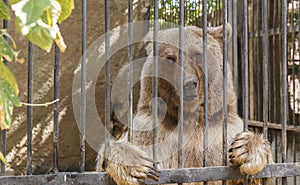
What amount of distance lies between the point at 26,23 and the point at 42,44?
9 cm

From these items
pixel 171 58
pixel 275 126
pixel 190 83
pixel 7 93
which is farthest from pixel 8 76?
pixel 275 126

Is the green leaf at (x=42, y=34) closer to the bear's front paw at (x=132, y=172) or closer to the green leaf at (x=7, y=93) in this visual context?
the green leaf at (x=7, y=93)

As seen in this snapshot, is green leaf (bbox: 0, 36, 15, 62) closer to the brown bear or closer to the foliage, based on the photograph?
the foliage

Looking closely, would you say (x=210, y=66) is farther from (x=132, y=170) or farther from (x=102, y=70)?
(x=102, y=70)

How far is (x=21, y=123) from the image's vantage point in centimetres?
434

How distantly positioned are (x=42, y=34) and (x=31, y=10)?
7 centimetres

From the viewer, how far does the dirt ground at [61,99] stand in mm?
4348

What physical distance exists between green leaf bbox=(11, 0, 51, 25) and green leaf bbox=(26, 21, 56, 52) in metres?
0.04

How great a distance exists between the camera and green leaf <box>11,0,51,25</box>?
0.82m

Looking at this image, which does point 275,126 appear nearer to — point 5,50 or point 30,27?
point 5,50

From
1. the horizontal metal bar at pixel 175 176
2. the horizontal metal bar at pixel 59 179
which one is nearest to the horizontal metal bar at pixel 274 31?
the horizontal metal bar at pixel 175 176

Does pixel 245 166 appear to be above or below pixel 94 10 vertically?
below

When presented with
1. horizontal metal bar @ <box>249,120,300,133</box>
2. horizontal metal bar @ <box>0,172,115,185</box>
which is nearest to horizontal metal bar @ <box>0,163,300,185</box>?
horizontal metal bar @ <box>0,172,115,185</box>

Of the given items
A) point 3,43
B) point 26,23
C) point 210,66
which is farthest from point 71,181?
point 210,66
